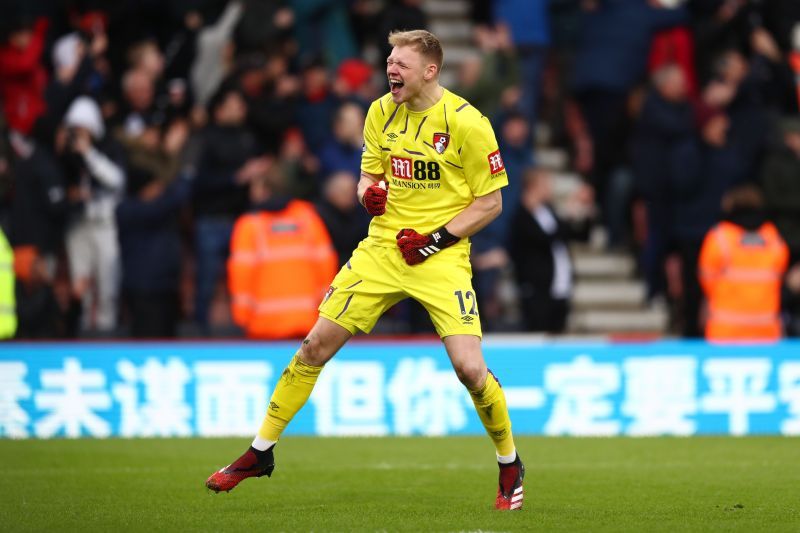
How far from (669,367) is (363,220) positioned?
3451 mm

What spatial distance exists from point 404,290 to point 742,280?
692 cm

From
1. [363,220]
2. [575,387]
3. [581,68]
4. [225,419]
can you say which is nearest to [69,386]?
[225,419]

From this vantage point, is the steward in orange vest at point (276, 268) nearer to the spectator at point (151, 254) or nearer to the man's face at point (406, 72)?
the spectator at point (151, 254)

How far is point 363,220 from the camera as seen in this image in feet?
50.3

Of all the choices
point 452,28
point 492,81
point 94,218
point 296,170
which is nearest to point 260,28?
point 296,170

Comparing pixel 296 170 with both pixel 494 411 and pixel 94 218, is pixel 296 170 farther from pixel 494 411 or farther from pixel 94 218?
pixel 494 411

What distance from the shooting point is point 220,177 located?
51.3ft

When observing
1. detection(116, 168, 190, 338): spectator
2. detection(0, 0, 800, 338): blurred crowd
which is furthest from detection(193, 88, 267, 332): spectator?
detection(116, 168, 190, 338): spectator

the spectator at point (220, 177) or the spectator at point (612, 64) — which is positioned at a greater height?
the spectator at point (612, 64)

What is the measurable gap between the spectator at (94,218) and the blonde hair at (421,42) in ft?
23.6

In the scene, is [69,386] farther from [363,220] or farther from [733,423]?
[733,423]

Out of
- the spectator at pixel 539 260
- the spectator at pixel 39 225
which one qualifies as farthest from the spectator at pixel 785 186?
the spectator at pixel 39 225

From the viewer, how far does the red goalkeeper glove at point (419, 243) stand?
8625mm

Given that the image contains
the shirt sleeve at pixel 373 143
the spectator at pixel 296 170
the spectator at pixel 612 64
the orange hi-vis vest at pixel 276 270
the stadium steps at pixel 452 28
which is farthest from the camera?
the stadium steps at pixel 452 28
